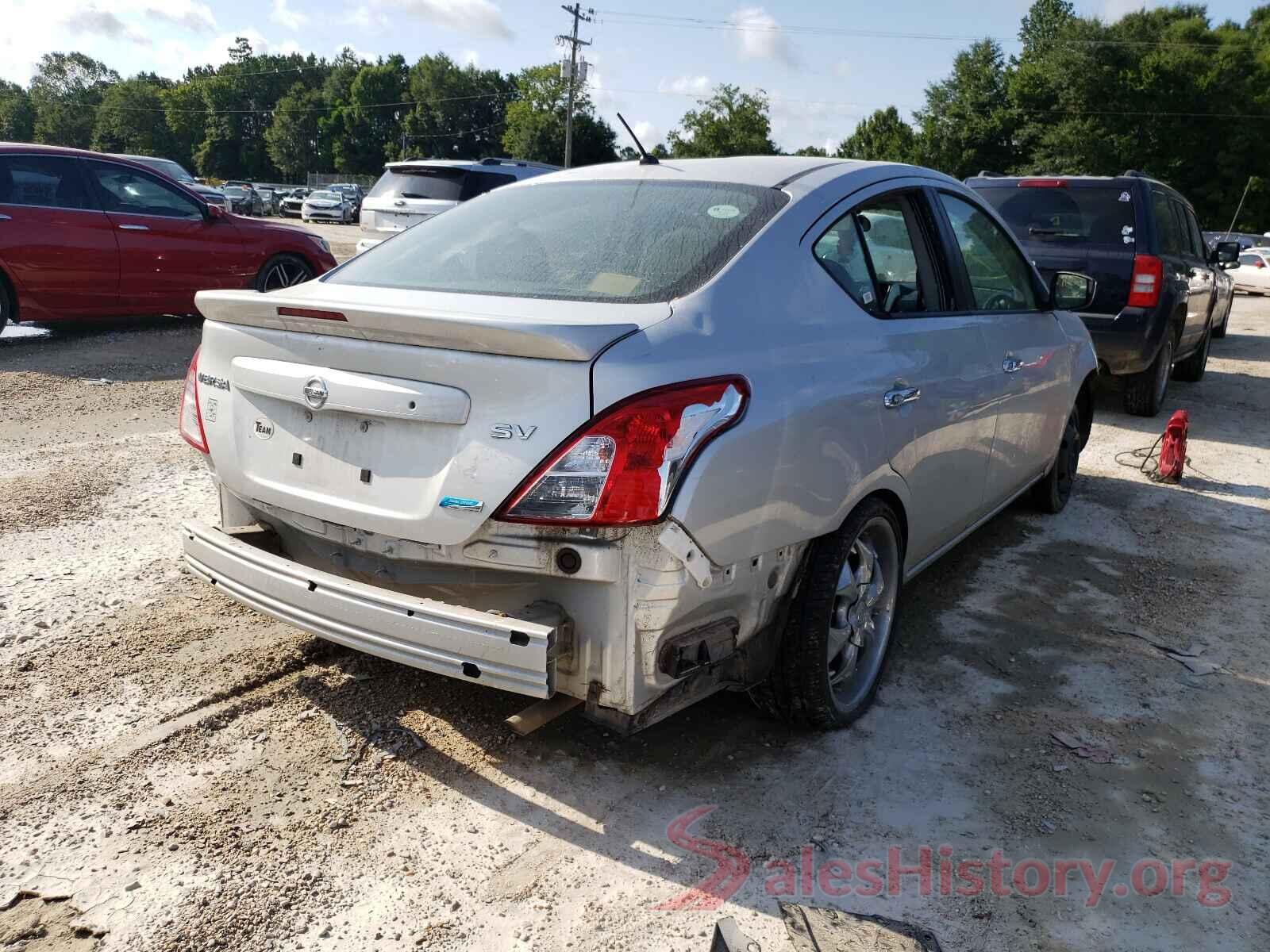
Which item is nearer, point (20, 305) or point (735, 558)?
point (735, 558)

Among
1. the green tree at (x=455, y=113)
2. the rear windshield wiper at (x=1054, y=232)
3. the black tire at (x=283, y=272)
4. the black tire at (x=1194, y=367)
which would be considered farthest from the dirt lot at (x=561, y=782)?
the green tree at (x=455, y=113)

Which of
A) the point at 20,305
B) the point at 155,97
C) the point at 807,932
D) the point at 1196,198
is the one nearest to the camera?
the point at 807,932

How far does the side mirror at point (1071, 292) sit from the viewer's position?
15.6 ft

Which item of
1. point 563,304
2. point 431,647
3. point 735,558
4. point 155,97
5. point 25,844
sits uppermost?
point 155,97

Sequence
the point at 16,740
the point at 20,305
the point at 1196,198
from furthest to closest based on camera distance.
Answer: the point at 1196,198, the point at 20,305, the point at 16,740

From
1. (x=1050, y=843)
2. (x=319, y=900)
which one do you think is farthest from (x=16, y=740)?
(x=1050, y=843)

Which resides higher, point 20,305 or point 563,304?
point 563,304

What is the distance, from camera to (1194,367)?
417 inches

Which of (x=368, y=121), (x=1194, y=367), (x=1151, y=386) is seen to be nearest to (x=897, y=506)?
(x=1151, y=386)

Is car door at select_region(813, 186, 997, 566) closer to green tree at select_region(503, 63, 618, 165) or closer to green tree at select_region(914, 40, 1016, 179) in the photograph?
green tree at select_region(914, 40, 1016, 179)

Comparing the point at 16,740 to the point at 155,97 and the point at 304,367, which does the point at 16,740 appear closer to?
the point at 304,367

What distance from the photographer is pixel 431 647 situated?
94.0 inches

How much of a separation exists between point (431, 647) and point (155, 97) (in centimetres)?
13422

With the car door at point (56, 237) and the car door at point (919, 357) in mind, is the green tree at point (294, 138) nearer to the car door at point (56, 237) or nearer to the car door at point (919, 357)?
the car door at point (56, 237)
